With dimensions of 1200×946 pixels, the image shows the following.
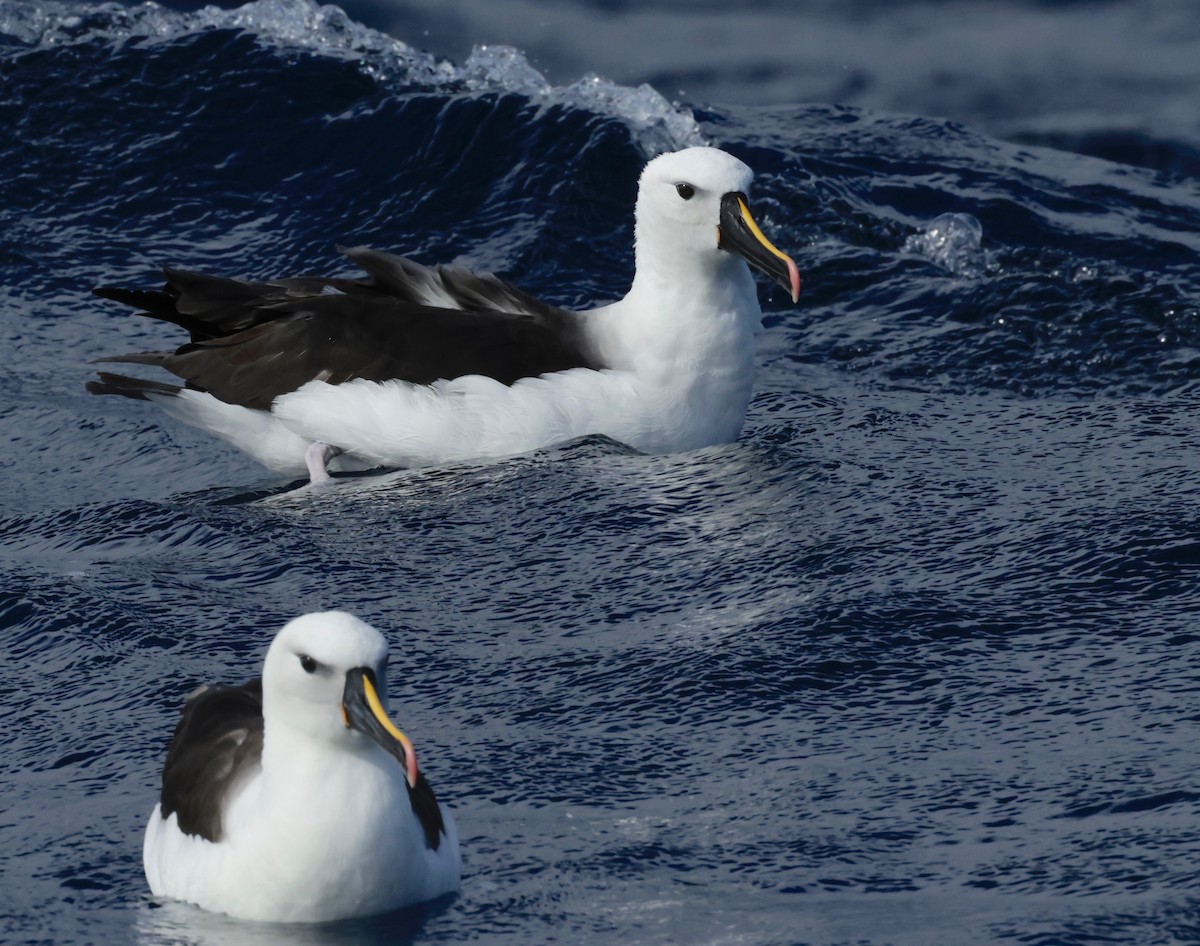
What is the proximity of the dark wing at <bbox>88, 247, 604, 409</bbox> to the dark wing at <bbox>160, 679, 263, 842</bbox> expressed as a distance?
3.29 meters

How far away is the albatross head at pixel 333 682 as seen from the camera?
5.07 meters

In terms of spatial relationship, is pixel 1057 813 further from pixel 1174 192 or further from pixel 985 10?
pixel 985 10

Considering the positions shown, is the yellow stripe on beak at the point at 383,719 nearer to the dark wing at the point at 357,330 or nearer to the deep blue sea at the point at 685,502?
the deep blue sea at the point at 685,502

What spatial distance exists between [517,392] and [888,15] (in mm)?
8888

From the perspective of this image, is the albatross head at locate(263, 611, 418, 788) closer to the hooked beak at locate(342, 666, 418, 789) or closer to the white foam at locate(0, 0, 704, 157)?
the hooked beak at locate(342, 666, 418, 789)

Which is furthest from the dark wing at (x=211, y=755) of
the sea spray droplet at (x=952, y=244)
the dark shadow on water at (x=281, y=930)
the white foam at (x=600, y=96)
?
the white foam at (x=600, y=96)

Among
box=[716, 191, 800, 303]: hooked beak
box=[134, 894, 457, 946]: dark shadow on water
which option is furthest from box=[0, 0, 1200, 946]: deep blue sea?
box=[716, 191, 800, 303]: hooked beak

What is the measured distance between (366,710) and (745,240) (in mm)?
4423

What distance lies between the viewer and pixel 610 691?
687cm

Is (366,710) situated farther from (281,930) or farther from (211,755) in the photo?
(211,755)

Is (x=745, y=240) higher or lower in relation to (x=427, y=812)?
higher

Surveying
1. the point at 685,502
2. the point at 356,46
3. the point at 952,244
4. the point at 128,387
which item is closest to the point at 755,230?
the point at 685,502

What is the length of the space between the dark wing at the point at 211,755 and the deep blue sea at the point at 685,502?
0.24 m

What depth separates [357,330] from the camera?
9.17 meters
